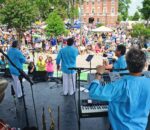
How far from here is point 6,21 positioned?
2925cm

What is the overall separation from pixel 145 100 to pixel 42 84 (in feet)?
26.2

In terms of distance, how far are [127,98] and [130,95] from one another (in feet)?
0.13

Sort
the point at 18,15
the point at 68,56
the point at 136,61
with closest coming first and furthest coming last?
the point at 136,61
the point at 68,56
the point at 18,15

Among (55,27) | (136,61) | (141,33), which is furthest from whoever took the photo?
(141,33)

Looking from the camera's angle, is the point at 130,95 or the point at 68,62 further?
the point at 68,62

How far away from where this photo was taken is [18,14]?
28469 millimetres

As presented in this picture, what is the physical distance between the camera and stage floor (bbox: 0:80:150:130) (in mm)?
6875

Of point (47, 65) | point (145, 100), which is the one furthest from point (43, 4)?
point (145, 100)

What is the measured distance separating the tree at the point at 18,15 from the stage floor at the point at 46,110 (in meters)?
18.3

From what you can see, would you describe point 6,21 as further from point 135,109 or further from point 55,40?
point 135,109

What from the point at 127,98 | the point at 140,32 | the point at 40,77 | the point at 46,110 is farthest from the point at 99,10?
the point at 127,98

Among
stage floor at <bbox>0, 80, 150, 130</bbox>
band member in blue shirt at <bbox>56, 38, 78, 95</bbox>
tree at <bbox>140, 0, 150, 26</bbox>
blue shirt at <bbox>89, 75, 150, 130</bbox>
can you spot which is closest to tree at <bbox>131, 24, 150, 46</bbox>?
tree at <bbox>140, 0, 150, 26</bbox>

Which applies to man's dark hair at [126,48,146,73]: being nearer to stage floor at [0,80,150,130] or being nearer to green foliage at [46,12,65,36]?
stage floor at [0,80,150,130]

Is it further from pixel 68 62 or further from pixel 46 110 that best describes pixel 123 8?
pixel 46 110
